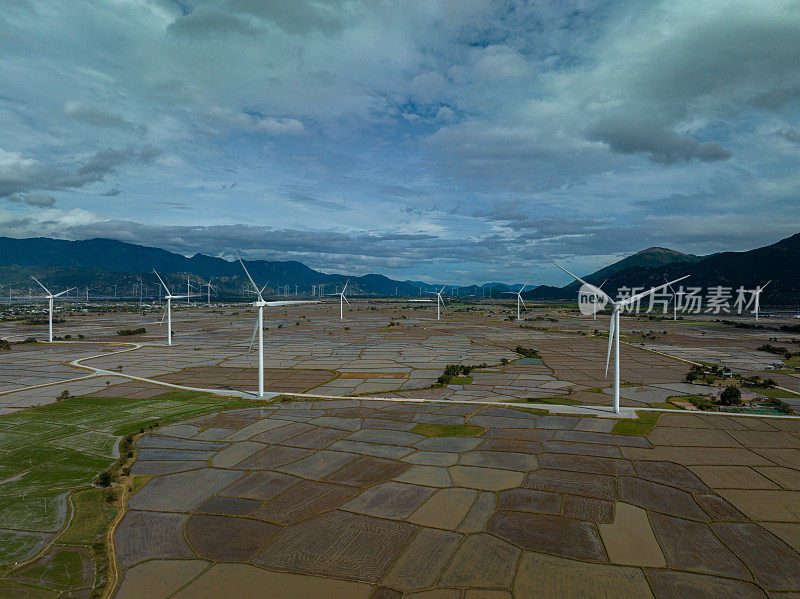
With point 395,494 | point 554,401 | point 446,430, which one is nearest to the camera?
point 395,494

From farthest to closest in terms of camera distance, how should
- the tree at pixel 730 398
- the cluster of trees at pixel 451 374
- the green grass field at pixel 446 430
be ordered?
1. the cluster of trees at pixel 451 374
2. the tree at pixel 730 398
3. the green grass field at pixel 446 430

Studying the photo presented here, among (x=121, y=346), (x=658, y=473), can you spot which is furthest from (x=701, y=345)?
(x=121, y=346)

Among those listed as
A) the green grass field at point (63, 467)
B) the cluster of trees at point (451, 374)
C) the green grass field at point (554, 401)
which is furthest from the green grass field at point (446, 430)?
the green grass field at point (63, 467)

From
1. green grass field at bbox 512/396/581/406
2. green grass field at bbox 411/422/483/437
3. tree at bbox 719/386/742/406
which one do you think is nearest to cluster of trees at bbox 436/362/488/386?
green grass field at bbox 512/396/581/406

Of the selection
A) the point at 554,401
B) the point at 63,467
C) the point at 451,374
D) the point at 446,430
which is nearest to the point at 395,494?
the point at 446,430

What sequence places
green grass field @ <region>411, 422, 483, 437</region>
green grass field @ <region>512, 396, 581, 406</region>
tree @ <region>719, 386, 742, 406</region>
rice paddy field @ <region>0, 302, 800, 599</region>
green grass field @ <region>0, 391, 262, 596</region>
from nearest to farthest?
rice paddy field @ <region>0, 302, 800, 599</region>
green grass field @ <region>0, 391, 262, 596</region>
green grass field @ <region>411, 422, 483, 437</region>
green grass field @ <region>512, 396, 581, 406</region>
tree @ <region>719, 386, 742, 406</region>

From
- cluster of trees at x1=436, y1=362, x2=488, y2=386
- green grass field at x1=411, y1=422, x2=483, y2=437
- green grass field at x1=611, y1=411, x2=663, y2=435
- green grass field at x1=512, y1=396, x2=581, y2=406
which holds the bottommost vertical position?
cluster of trees at x1=436, y1=362, x2=488, y2=386

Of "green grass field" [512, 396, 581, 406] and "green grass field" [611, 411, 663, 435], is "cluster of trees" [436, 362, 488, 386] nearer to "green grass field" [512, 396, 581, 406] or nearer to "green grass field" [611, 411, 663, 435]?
"green grass field" [512, 396, 581, 406]

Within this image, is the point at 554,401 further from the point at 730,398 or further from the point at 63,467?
the point at 63,467

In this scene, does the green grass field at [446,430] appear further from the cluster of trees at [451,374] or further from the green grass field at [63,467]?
the green grass field at [63,467]

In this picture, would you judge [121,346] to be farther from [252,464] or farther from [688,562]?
[688,562]

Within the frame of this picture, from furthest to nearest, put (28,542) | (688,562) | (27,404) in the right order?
(27,404), (28,542), (688,562)
